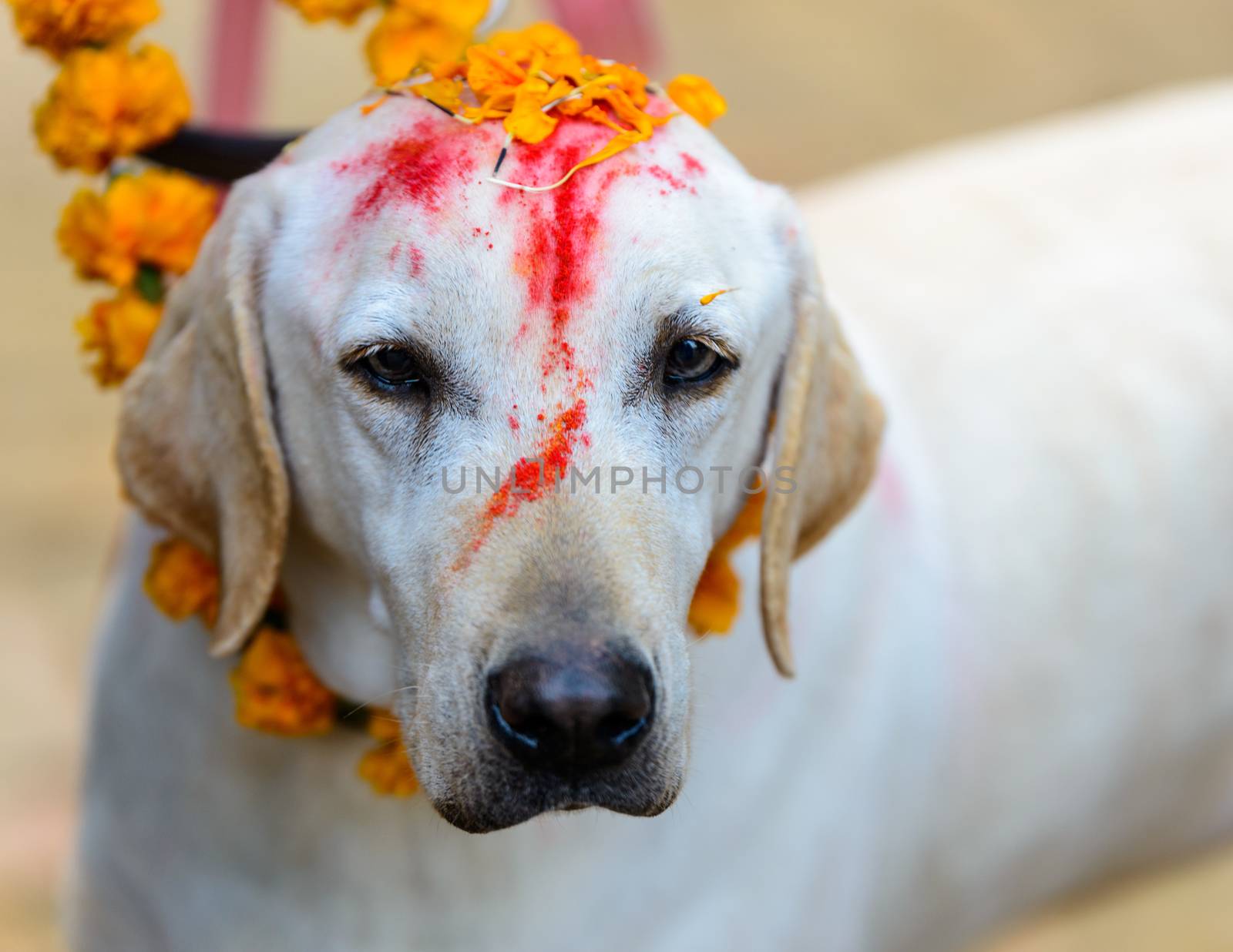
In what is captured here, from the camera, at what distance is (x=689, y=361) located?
189 cm

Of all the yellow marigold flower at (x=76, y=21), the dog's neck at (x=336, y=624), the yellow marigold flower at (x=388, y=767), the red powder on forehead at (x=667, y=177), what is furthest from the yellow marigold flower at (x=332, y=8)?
the yellow marigold flower at (x=388, y=767)

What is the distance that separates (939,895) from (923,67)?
5476 millimetres

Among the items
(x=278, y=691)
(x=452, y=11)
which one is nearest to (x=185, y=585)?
(x=278, y=691)

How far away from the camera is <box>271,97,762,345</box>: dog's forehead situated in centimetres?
179

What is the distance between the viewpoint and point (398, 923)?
2330 millimetres

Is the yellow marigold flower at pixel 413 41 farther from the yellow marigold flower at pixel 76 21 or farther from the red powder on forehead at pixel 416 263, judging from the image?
the red powder on forehead at pixel 416 263

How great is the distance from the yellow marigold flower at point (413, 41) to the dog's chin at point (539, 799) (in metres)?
1.04

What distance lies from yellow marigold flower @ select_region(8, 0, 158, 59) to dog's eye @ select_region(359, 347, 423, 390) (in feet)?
2.33

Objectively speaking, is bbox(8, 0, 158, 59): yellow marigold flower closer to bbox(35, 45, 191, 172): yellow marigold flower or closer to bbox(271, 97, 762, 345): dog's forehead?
bbox(35, 45, 191, 172): yellow marigold flower

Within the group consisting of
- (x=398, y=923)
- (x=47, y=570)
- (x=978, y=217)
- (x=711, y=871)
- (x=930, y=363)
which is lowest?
(x=47, y=570)

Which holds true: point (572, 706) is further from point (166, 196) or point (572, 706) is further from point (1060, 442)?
point (1060, 442)

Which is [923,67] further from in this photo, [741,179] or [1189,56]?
[741,179]

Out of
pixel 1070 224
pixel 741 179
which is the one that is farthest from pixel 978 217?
pixel 741 179

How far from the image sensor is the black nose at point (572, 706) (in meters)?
Result: 1.65
